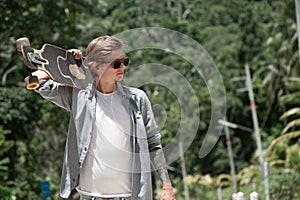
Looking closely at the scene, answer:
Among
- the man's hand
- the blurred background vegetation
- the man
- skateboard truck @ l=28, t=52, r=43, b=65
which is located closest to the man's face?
the man

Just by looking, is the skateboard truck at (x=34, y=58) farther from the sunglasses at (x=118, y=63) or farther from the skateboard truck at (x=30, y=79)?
the sunglasses at (x=118, y=63)

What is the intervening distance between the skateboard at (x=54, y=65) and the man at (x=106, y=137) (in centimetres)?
5

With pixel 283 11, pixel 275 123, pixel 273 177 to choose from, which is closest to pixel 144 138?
pixel 273 177

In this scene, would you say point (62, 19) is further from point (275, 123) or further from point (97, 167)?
point (275, 123)

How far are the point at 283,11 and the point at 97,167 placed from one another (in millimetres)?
22353

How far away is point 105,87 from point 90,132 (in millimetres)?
289

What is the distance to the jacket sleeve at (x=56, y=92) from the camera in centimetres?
439

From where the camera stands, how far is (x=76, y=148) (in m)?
4.46

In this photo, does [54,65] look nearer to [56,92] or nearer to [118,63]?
[56,92]

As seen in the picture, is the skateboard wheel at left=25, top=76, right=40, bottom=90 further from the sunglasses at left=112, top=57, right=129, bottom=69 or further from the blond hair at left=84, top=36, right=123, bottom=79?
the sunglasses at left=112, top=57, right=129, bottom=69

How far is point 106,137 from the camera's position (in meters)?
4.43

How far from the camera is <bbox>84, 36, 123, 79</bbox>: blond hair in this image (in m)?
4.40

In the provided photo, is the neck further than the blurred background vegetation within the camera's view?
No

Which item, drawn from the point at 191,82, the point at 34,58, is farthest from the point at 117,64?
the point at 191,82
